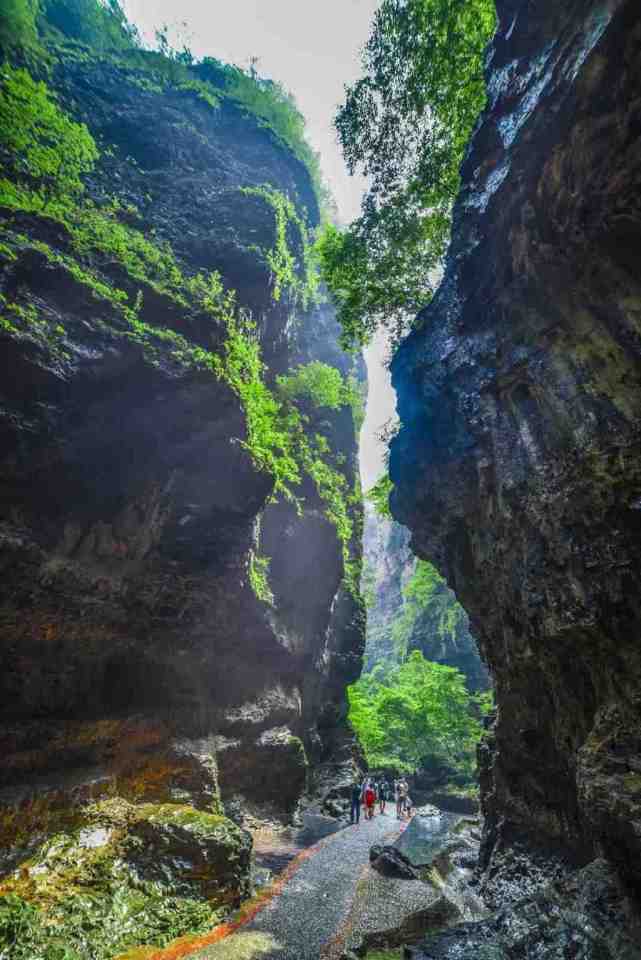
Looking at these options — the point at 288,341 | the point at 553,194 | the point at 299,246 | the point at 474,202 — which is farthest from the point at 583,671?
the point at 299,246

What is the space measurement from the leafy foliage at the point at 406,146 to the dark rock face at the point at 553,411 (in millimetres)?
3351

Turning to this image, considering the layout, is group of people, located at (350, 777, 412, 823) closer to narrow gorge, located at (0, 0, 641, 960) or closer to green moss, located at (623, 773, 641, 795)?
narrow gorge, located at (0, 0, 641, 960)

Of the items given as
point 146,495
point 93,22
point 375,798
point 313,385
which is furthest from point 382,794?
point 93,22

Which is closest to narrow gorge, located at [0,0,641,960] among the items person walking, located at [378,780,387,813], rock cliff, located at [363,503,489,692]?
person walking, located at [378,780,387,813]

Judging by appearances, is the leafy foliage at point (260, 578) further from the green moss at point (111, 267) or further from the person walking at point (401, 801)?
the person walking at point (401, 801)

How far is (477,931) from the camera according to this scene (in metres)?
5.88

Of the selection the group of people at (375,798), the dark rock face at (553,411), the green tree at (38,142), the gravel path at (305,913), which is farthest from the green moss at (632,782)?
the group of people at (375,798)

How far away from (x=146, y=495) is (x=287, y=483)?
7.84 metres

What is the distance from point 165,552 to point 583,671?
1103cm

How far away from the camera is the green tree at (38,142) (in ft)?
39.6

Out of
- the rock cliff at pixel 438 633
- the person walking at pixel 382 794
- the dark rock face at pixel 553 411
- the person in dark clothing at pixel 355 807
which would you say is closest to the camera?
the dark rock face at pixel 553 411

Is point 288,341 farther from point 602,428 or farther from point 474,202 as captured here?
point 602,428

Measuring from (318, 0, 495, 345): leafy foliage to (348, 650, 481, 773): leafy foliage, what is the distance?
74.4ft

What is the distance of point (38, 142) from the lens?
12844 millimetres
